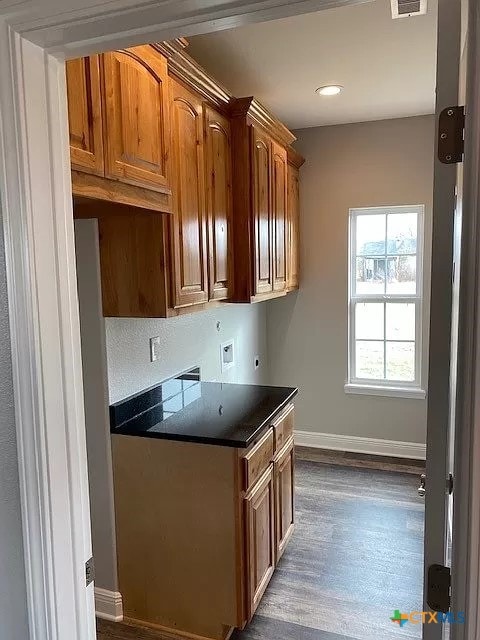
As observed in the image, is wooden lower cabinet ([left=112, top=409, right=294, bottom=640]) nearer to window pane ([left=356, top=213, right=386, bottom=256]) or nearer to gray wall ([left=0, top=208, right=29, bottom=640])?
gray wall ([left=0, top=208, right=29, bottom=640])

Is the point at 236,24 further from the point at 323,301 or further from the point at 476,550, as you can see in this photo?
the point at 323,301

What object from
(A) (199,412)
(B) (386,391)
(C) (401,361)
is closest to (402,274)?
(C) (401,361)

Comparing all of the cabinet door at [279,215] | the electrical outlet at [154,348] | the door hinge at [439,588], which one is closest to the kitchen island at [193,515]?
the electrical outlet at [154,348]

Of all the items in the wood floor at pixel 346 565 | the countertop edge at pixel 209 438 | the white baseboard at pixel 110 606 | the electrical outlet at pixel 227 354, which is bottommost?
→ the wood floor at pixel 346 565

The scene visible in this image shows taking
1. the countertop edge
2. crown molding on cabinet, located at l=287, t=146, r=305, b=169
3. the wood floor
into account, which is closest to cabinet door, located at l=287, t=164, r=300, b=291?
crown molding on cabinet, located at l=287, t=146, r=305, b=169

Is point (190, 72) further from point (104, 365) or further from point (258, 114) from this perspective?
point (104, 365)

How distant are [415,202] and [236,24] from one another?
10.7ft

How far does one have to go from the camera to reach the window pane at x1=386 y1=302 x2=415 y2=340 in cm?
398

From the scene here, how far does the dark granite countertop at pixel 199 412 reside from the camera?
209 centimetres

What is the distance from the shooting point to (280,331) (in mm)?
4316

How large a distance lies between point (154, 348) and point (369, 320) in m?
2.23

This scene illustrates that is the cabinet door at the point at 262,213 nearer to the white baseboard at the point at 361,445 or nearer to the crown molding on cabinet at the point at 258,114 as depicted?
the crown molding on cabinet at the point at 258,114

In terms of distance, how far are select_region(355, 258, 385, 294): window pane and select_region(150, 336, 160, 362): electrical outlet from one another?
7.06 feet

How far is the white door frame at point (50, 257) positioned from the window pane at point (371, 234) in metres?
3.30
